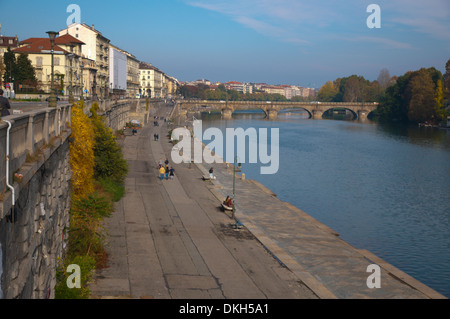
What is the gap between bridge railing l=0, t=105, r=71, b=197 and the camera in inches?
301

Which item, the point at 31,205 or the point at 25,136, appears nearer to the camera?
the point at 25,136

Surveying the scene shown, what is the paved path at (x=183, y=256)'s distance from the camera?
18062mm

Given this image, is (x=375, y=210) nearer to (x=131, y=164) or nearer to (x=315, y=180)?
(x=315, y=180)

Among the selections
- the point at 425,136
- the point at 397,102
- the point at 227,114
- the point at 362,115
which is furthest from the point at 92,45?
the point at 362,115

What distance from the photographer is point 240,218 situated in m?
30.7

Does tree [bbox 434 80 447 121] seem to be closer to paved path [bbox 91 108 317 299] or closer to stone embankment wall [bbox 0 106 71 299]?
paved path [bbox 91 108 317 299]

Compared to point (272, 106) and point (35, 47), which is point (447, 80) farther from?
point (35, 47)

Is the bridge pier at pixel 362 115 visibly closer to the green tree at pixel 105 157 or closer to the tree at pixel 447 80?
the tree at pixel 447 80

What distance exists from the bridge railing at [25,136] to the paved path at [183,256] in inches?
248

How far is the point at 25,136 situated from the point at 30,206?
1.54 meters

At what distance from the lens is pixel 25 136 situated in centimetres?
1017

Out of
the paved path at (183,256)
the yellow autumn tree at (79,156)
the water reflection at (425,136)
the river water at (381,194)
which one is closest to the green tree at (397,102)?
the water reflection at (425,136)

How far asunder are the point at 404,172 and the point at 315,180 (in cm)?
1319
